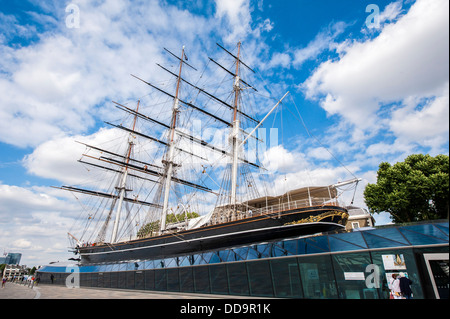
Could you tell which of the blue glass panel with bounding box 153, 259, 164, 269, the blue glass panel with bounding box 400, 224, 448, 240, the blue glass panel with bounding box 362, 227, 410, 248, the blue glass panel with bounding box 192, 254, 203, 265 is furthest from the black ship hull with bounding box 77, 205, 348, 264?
the blue glass panel with bounding box 400, 224, 448, 240

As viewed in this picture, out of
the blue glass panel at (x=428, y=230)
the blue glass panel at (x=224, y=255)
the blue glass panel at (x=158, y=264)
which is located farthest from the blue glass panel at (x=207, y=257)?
the blue glass panel at (x=428, y=230)

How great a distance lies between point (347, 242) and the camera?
465 inches

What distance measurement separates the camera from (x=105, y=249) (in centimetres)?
3703

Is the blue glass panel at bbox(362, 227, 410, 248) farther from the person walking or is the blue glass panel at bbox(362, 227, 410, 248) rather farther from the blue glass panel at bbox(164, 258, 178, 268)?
the blue glass panel at bbox(164, 258, 178, 268)

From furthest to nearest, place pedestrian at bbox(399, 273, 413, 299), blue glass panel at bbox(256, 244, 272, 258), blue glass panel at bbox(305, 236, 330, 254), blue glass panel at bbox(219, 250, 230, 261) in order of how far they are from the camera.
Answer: blue glass panel at bbox(219, 250, 230, 261), blue glass panel at bbox(256, 244, 272, 258), blue glass panel at bbox(305, 236, 330, 254), pedestrian at bbox(399, 273, 413, 299)

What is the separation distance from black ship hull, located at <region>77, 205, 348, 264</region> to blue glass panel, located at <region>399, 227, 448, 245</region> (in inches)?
324

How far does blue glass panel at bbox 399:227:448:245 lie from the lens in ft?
28.1

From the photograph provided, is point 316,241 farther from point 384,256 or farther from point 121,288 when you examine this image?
point 121,288

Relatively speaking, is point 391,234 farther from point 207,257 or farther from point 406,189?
point 207,257

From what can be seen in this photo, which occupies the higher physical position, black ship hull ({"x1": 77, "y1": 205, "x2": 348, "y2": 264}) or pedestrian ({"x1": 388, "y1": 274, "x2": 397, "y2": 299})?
black ship hull ({"x1": 77, "y1": 205, "x2": 348, "y2": 264})

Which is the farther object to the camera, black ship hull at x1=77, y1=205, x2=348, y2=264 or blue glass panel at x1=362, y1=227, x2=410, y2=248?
black ship hull at x1=77, y1=205, x2=348, y2=264

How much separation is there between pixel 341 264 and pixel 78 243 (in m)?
47.6

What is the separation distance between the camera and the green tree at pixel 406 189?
4652 mm
